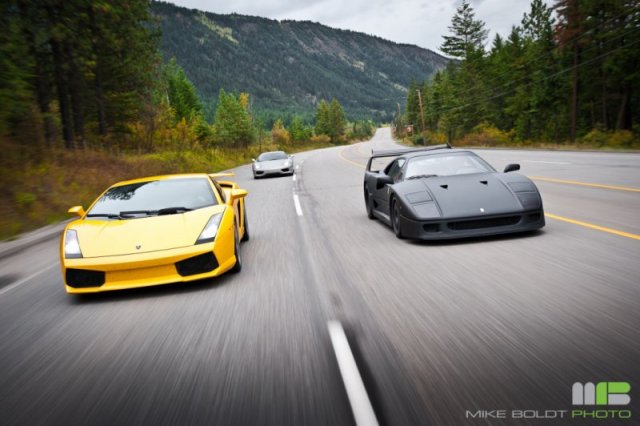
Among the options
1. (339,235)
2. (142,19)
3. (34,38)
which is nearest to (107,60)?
(142,19)

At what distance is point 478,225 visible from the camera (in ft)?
21.1

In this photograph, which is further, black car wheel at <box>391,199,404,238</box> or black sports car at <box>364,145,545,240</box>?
black car wheel at <box>391,199,404,238</box>

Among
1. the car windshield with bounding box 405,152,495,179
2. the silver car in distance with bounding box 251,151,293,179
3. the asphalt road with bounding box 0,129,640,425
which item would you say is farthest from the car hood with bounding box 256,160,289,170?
the asphalt road with bounding box 0,129,640,425

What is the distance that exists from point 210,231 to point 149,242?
0.62m

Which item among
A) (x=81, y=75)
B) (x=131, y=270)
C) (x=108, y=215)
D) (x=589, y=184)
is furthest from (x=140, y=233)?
(x=81, y=75)

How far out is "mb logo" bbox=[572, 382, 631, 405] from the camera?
2459 mm

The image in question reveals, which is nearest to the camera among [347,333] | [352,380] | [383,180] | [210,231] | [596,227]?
[352,380]

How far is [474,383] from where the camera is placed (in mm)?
2750

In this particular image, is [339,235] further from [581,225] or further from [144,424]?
[144,424]

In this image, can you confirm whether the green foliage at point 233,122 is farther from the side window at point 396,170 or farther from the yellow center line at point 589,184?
the side window at point 396,170

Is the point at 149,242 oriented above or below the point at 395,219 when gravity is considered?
above

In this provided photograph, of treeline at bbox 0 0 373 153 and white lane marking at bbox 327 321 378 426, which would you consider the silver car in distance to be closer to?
treeline at bbox 0 0 373 153

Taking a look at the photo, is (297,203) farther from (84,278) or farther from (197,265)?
(84,278)

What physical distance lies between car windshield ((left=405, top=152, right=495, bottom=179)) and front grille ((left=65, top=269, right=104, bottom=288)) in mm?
4568
